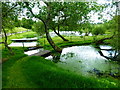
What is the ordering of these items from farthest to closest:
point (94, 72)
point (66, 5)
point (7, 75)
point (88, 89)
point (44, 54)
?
point (44, 54)
point (66, 5)
point (94, 72)
point (7, 75)
point (88, 89)

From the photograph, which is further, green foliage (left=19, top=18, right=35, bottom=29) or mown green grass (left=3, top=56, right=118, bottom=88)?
green foliage (left=19, top=18, right=35, bottom=29)

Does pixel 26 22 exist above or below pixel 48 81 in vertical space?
above

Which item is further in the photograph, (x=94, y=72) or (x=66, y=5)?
(x=66, y=5)

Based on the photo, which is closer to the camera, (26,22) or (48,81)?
(48,81)

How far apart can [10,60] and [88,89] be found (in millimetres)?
8633

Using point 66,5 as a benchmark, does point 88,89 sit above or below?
below

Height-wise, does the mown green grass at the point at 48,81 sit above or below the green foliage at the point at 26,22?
below

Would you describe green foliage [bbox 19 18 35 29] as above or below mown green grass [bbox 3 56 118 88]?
above

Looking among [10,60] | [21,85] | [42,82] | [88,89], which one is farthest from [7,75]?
[88,89]

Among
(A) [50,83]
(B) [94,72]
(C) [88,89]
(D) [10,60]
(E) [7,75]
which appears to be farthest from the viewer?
(B) [94,72]

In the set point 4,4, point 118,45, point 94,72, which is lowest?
point 94,72

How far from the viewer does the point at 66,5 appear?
18.4 meters

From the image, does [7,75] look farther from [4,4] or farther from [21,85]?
[4,4]

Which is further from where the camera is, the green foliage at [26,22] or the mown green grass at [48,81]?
the green foliage at [26,22]
